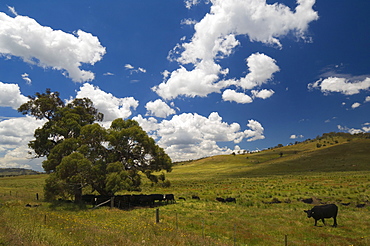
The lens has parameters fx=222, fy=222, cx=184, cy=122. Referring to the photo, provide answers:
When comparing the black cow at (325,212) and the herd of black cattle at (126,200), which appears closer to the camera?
the black cow at (325,212)

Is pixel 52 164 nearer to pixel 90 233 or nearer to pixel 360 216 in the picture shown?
pixel 90 233

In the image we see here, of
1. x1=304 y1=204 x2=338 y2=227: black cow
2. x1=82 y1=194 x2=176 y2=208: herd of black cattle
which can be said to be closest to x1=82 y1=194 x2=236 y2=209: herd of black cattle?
x1=82 y1=194 x2=176 y2=208: herd of black cattle

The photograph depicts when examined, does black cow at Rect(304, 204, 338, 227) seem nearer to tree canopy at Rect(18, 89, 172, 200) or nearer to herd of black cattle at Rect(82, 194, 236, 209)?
herd of black cattle at Rect(82, 194, 236, 209)

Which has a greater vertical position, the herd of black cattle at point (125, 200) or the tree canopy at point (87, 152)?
the tree canopy at point (87, 152)

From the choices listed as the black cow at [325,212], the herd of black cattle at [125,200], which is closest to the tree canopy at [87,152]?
the herd of black cattle at [125,200]

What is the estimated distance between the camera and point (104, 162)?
98.2ft

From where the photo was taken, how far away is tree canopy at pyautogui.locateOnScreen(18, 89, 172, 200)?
2698 centimetres

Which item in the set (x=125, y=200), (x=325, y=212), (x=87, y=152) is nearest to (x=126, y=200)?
(x=125, y=200)

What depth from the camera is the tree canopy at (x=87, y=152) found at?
2698cm

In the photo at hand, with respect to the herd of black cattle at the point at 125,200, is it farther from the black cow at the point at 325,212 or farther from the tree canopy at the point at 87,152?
the black cow at the point at 325,212

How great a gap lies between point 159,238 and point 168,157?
66.7 feet

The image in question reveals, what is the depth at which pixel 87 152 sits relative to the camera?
29.5m

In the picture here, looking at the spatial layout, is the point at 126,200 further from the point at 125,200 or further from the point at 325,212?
the point at 325,212

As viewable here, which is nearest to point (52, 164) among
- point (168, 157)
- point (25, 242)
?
point (168, 157)
